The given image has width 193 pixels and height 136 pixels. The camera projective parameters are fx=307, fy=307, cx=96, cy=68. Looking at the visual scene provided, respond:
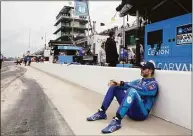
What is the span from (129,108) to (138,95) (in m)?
0.24

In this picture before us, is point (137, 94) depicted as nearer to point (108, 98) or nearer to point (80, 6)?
point (108, 98)

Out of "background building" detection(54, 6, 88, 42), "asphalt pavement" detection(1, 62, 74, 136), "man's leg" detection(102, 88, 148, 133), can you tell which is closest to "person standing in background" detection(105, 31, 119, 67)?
"asphalt pavement" detection(1, 62, 74, 136)

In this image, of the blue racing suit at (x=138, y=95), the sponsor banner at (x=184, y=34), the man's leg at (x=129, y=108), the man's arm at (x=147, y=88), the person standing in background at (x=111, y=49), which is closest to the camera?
the man's leg at (x=129, y=108)

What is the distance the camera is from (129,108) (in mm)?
4617

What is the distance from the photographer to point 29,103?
6926mm

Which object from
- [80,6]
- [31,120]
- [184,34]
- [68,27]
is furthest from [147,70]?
[68,27]

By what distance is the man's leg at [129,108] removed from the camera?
14.4ft

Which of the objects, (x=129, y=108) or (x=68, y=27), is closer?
(x=129, y=108)

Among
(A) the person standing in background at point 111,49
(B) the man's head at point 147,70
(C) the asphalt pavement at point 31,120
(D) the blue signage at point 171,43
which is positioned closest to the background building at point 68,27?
(D) the blue signage at point 171,43

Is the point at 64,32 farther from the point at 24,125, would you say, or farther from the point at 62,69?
the point at 24,125

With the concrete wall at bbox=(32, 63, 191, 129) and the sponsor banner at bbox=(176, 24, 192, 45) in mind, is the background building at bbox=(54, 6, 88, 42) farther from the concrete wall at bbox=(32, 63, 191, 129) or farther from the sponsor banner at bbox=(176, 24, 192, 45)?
the concrete wall at bbox=(32, 63, 191, 129)

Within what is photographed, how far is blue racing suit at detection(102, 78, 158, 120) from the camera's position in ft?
15.2

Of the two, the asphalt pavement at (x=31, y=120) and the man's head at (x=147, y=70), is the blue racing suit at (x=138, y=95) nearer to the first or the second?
the man's head at (x=147, y=70)

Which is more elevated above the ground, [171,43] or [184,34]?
[184,34]
